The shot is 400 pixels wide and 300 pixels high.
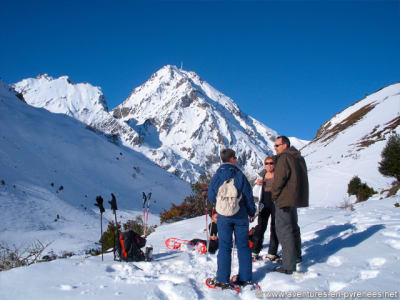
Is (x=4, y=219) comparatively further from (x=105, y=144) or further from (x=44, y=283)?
(x=105, y=144)

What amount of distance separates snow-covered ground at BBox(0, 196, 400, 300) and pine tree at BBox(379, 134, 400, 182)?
35.4ft

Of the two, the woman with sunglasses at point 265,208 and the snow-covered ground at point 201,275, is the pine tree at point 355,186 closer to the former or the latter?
the snow-covered ground at point 201,275

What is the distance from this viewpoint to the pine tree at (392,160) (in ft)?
49.1

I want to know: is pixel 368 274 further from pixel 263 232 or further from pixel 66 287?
pixel 66 287

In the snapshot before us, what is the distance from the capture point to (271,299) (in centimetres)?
359

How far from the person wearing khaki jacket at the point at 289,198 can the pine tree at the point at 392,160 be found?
1315cm

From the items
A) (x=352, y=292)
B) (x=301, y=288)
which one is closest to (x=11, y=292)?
(x=301, y=288)

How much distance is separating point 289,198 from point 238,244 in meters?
1.04

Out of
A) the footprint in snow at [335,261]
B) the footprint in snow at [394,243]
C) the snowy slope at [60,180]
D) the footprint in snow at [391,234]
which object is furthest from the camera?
the snowy slope at [60,180]

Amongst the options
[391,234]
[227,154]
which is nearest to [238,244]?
[227,154]

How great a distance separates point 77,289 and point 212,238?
2.94 metres

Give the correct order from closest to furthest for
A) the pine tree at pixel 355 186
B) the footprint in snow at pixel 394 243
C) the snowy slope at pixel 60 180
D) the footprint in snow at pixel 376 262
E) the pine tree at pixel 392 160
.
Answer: the footprint in snow at pixel 376 262
the footprint in snow at pixel 394 243
the pine tree at pixel 392 160
the pine tree at pixel 355 186
the snowy slope at pixel 60 180

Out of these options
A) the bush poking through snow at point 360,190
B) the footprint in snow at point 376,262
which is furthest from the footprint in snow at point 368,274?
the bush poking through snow at point 360,190

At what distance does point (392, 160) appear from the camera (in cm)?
1516
